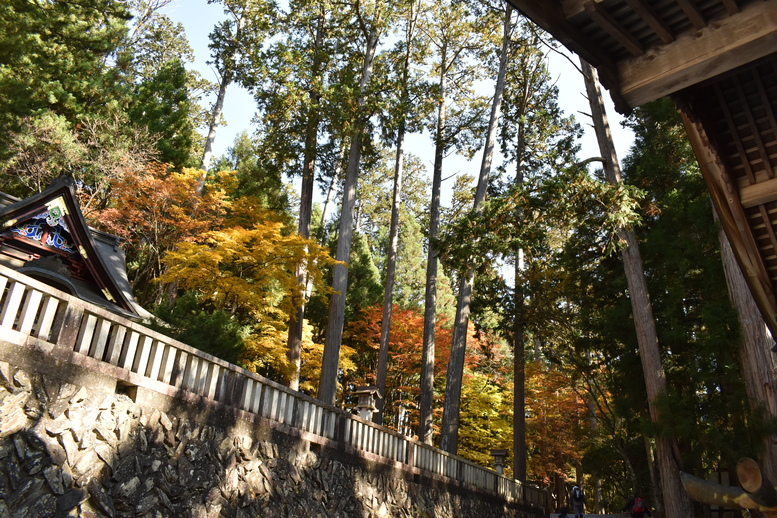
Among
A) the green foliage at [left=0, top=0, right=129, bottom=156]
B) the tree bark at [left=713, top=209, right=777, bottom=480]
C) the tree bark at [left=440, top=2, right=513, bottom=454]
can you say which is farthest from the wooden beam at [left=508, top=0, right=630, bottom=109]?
the green foliage at [left=0, top=0, right=129, bottom=156]

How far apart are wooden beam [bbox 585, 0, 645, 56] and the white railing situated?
471 centimetres

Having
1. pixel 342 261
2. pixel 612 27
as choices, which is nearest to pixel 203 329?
pixel 342 261

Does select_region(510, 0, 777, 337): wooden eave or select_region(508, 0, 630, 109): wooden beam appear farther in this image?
select_region(508, 0, 630, 109): wooden beam

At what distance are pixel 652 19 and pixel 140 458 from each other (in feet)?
18.0

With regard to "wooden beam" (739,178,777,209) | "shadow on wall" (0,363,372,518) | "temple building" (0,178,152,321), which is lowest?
"shadow on wall" (0,363,372,518)

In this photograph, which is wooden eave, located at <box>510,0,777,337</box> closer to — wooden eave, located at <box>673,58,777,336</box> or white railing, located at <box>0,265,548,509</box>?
wooden eave, located at <box>673,58,777,336</box>

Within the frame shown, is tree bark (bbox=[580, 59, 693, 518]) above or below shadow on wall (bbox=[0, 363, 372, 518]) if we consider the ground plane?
above

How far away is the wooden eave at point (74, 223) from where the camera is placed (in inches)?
328

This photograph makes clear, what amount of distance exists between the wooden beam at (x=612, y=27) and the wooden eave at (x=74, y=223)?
8.29 m

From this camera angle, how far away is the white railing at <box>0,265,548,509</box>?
493 cm

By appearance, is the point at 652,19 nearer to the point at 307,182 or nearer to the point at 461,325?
the point at 461,325

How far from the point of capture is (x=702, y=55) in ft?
8.69

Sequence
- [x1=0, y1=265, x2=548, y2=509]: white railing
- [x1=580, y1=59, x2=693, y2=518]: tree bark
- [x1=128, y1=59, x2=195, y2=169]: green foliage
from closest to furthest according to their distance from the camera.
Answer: [x1=0, y1=265, x2=548, y2=509]: white railing → [x1=580, y1=59, x2=693, y2=518]: tree bark → [x1=128, y1=59, x2=195, y2=169]: green foliage

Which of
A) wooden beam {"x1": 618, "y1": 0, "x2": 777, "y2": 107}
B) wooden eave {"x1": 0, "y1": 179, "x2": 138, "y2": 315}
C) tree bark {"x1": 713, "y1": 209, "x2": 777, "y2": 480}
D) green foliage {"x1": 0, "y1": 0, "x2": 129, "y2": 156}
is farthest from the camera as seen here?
green foliage {"x1": 0, "y1": 0, "x2": 129, "y2": 156}
